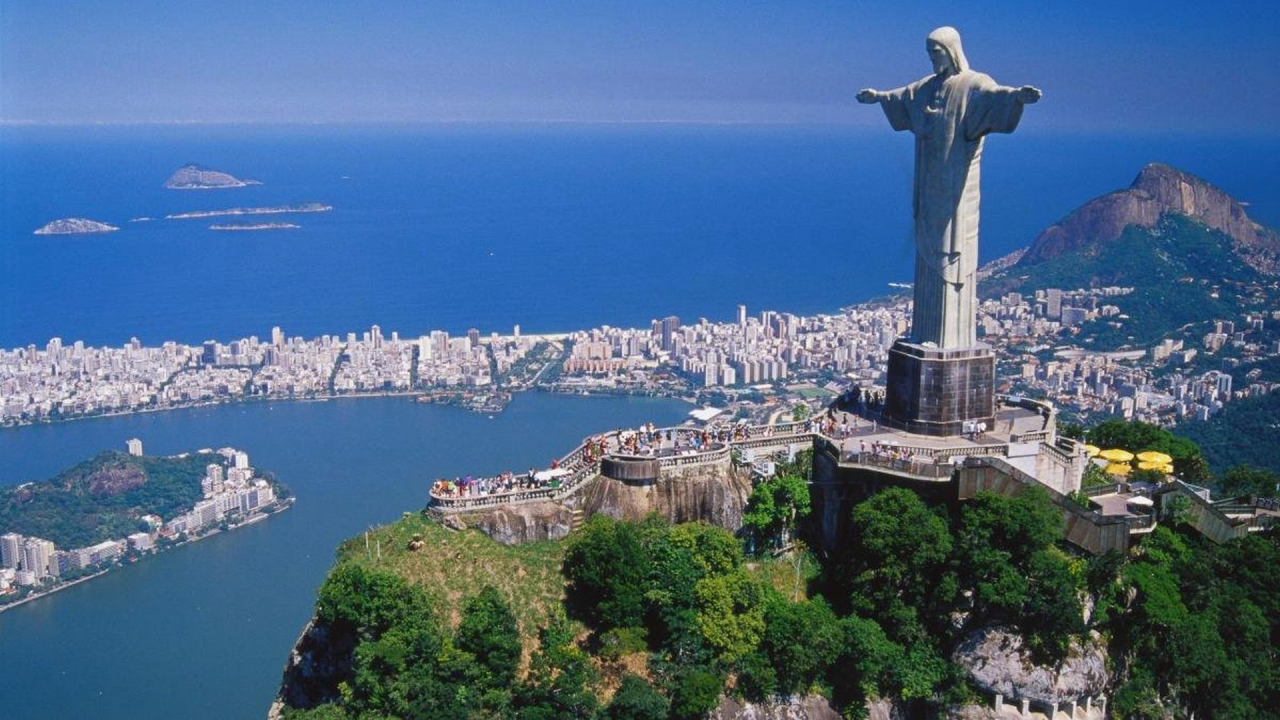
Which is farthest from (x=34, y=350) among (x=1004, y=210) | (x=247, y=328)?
(x=1004, y=210)

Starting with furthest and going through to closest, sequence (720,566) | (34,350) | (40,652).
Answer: (34,350) < (40,652) < (720,566)

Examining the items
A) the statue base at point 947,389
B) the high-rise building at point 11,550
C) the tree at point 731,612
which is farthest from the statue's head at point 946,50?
the high-rise building at point 11,550

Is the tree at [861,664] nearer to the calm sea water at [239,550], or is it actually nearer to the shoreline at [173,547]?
the calm sea water at [239,550]

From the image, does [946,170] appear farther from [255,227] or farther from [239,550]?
[255,227]

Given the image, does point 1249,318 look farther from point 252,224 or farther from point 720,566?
point 252,224

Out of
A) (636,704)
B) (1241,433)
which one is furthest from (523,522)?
(1241,433)

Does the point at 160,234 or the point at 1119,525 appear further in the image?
the point at 160,234

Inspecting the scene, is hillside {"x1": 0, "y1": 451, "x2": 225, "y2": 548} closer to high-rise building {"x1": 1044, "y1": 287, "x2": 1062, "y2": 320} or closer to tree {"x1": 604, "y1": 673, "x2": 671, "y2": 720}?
tree {"x1": 604, "y1": 673, "x2": 671, "y2": 720}
